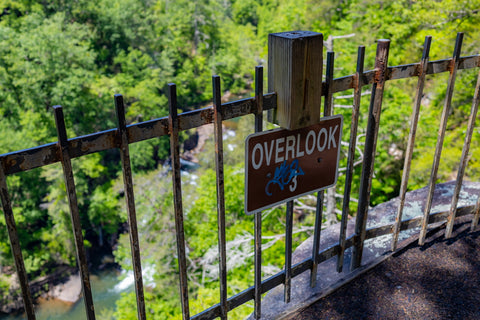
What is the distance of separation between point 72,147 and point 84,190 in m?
22.4

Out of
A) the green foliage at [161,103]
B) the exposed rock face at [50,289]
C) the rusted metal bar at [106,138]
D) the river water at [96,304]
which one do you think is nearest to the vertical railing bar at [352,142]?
the rusted metal bar at [106,138]

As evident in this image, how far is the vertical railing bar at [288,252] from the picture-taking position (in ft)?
7.70

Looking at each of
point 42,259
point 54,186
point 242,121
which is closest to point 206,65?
point 242,121

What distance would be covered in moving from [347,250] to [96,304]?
1719 cm

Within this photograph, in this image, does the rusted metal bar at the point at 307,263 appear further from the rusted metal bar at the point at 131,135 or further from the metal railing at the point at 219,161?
the rusted metal bar at the point at 131,135

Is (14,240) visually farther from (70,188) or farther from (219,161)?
(219,161)

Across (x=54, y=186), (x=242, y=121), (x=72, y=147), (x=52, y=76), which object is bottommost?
(x=54, y=186)

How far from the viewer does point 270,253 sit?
14.3 metres

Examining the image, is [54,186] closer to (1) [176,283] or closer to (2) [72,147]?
(1) [176,283]

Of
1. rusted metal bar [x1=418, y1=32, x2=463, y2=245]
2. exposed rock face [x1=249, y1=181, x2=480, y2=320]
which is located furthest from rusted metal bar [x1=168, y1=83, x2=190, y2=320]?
rusted metal bar [x1=418, y1=32, x2=463, y2=245]

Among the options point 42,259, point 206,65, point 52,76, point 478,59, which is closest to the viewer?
point 478,59

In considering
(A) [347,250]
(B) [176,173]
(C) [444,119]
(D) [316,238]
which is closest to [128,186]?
(B) [176,173]

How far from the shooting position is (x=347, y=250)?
3.18 metres

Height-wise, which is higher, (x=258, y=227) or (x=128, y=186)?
(x=128, y=186)
